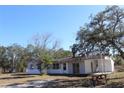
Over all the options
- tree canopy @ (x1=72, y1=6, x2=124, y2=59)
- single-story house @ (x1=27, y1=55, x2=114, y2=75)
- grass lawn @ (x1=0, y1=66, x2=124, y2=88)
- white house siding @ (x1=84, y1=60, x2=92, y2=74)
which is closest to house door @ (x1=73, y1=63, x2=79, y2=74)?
single-story house @ (x1=27, y1=55, x2=114, y2=75)

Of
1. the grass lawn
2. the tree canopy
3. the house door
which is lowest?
the grass lawn

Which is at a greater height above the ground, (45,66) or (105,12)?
(105,12)

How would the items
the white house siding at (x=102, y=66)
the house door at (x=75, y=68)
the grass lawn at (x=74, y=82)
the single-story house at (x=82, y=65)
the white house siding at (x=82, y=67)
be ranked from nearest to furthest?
the grass lawn at (x=74, y=82) < the single-story house at (x=82, y=65) < the white house siding at (x=102, y=66) < the white house siding at (x=82, y=67) < the house door at (x=75, y=68)

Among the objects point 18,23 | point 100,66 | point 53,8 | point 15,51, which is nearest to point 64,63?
point 100,66

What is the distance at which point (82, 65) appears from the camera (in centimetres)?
2605

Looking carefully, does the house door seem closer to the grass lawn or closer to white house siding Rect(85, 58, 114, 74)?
white house siding Rect(85, 58, 114, 74)

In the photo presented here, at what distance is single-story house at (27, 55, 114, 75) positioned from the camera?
2557cm

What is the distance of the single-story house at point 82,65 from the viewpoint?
2557 centimetres

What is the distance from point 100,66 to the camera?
25891mm

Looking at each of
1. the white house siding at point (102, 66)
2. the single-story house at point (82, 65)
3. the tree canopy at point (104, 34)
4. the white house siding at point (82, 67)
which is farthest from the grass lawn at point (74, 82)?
the white house siding at point (82, 67)

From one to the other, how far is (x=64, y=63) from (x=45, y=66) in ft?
6.52

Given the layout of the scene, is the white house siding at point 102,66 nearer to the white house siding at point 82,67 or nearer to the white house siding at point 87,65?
the white house siding at point 87,65
